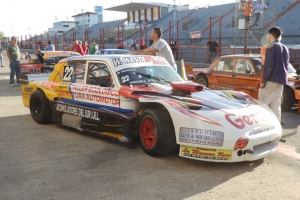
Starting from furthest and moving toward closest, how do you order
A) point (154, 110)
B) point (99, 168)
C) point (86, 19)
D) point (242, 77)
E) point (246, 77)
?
point (86, 19) < point (242, 77) < point (246, 77) < point (154, 110) < point (99, 168)

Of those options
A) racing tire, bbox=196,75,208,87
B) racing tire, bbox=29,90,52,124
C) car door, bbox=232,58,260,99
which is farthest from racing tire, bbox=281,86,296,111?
racing tire, bbox=29,90,52,124

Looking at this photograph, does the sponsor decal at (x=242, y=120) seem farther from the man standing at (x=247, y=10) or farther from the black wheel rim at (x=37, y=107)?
the man standing at (x=247, y=10)

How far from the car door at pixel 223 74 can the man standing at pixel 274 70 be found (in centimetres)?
307

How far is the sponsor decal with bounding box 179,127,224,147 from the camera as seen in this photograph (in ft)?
13.1

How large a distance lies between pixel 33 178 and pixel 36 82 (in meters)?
3.31

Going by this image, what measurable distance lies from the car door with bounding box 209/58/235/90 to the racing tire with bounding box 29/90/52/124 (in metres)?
4.87

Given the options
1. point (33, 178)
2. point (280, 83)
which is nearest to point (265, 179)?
point (280, 83)

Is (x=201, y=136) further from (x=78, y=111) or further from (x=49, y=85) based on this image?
(x=49, y=85)

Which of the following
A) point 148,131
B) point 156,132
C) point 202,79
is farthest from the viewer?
point 202,79

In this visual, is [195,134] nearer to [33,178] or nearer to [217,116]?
[217,116]

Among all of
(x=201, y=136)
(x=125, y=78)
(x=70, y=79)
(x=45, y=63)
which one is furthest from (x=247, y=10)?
(x=201, y=136)

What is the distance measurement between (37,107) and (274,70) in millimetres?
4501

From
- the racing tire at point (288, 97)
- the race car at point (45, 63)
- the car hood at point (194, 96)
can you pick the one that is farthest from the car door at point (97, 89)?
the race car at point (45, 63)

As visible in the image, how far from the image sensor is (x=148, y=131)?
468cm
